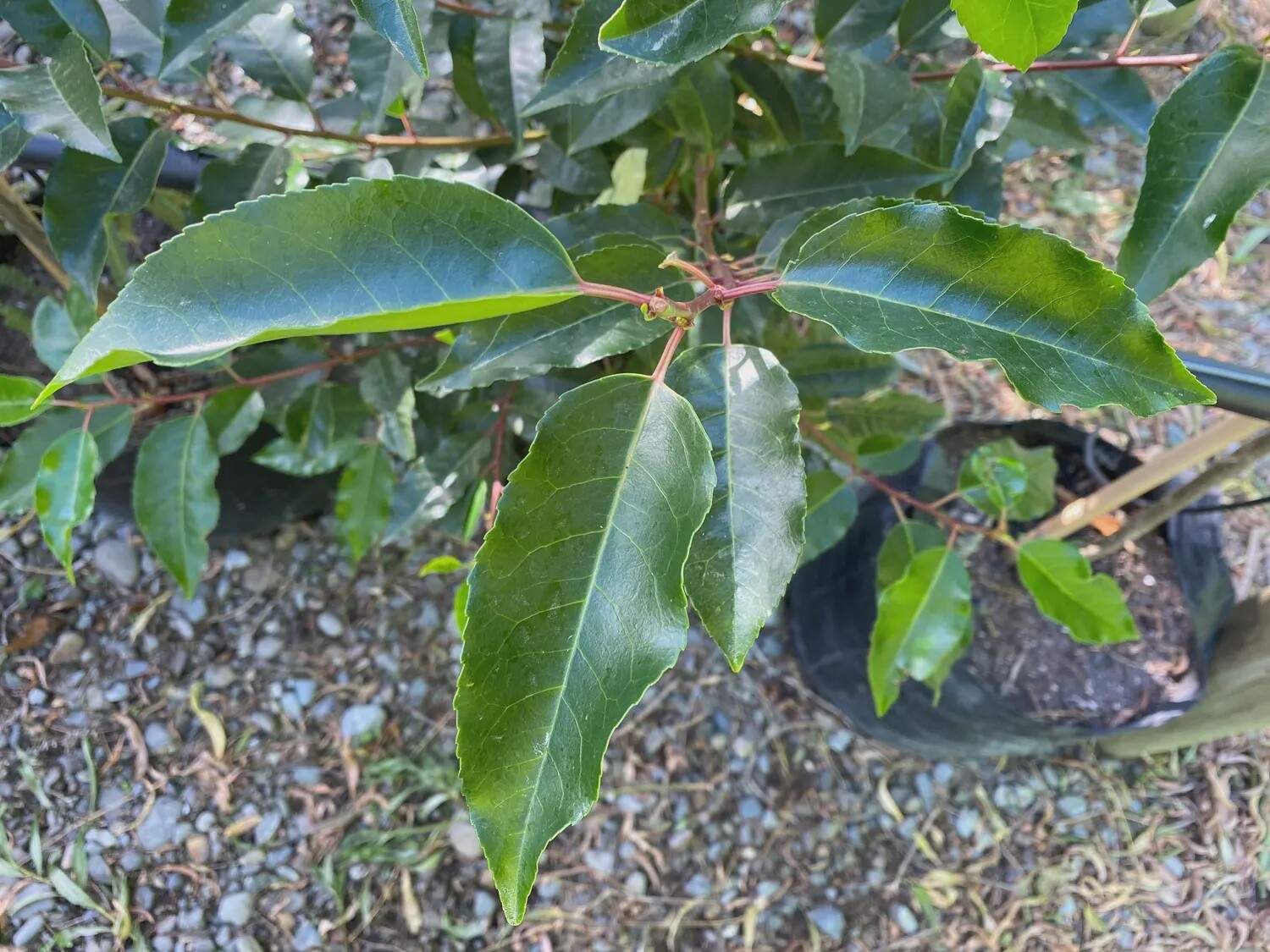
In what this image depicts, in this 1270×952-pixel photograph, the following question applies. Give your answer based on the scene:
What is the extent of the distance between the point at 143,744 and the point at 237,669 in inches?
7.4

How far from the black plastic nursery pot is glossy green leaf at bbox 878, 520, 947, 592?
0.24 m

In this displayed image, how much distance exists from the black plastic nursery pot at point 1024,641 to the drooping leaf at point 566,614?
0.89 m

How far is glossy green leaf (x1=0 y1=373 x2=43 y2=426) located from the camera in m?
0.86

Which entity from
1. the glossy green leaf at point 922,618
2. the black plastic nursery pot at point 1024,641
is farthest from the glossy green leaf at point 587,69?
the black plastic nursery pot at point 1024,641

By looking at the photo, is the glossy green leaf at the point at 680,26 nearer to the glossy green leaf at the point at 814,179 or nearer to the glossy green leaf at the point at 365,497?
the glossy green leaf at the point at 814,179

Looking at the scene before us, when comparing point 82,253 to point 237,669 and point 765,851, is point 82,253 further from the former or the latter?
point 765,851

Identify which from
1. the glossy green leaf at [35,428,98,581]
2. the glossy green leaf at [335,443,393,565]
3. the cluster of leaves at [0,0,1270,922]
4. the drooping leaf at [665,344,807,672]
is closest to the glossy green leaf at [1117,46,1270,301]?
the cluster of leaves at [0,0,1270,922]

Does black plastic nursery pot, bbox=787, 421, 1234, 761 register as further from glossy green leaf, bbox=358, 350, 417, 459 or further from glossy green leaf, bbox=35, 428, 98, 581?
glossy green leaf, bbox=35, 428, 98, 581

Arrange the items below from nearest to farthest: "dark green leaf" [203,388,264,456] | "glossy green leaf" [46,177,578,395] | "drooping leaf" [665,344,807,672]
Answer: "glossy green leaf" [46,177,578,395] → "drooping leaf" [665,344,807,672] → "dark green leaf" [203,388,264,456]

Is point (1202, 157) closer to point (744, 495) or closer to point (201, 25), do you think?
point (744, 495)

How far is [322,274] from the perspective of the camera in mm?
492

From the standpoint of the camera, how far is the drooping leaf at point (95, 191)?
771 millimetres

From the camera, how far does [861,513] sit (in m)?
1.45

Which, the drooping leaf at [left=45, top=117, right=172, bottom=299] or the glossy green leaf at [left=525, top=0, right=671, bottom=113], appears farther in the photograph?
the drooping leaf at [left=45, top=117, right=172, bottom=299]
